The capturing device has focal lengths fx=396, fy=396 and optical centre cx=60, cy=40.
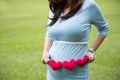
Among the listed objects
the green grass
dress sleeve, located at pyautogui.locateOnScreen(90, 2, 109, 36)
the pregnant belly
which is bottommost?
the green grass

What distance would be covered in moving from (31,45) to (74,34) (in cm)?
598

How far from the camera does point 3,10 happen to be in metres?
14.6

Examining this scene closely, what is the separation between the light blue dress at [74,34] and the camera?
3.07 metres

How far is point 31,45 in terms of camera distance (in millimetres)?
9008

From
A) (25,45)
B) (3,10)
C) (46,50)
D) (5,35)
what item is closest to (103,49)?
(25,45)

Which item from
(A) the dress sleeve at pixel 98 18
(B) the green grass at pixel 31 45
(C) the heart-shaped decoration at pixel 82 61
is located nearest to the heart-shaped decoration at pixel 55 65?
(C) the heart-shaped decoration at pixel 82 61

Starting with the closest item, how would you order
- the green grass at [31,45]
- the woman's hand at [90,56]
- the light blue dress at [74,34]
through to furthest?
1. the light blue dress at [74,34]
2. the woman's hand at [90,56]
3. the green grass at [31,45]

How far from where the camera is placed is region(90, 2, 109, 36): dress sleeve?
3119 mm

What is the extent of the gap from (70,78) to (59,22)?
0.46 metres

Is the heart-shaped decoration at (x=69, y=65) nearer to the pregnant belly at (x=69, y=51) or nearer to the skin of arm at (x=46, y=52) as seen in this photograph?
the pregnant belly at (x=69, y=51)

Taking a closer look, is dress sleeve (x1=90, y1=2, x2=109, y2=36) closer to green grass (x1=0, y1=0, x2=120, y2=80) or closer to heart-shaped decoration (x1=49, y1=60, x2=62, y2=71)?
heart-shaped decoration (x1=49, y1=60, x2=62, y2=71)

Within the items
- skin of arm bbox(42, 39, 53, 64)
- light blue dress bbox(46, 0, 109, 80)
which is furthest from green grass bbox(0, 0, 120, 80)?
light blue dress bbox(46, 0, 109, 80)

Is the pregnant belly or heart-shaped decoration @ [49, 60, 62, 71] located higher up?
the pregnant belly

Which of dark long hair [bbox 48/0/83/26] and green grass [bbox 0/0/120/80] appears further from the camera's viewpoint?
green grass [bbox 0/0/120/80]
